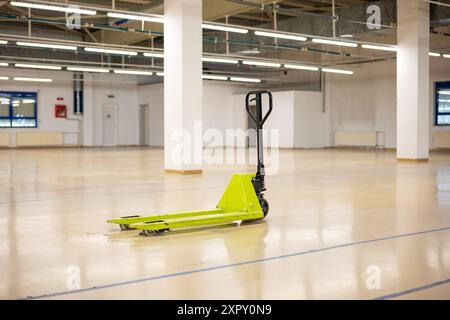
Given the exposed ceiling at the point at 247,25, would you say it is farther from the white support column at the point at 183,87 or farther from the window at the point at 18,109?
the window at the point at 18,109

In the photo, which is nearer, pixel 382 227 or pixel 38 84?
pixel 382 227

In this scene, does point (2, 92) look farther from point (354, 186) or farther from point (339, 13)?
point (354, 186)

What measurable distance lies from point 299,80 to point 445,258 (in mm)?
26954

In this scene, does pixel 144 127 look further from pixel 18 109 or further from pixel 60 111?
pixel 18 109

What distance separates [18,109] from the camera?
2853cm

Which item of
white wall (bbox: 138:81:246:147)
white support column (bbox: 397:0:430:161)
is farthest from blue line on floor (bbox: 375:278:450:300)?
white wall (bbox: 138:81:246:147)

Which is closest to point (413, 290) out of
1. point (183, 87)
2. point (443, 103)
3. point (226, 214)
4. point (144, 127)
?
point (226, 214)

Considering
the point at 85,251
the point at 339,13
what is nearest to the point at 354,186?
the point at 85,251

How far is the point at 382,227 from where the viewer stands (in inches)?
229

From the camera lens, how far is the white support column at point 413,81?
678 inches

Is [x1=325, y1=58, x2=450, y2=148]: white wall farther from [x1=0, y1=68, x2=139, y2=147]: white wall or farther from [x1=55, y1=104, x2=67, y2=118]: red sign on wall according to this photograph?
[x1=55, y1=104, x2=67, y2=118]: red sign on wall

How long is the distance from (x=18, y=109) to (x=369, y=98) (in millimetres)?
16975

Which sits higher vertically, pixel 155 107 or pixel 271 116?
pixel 155 107

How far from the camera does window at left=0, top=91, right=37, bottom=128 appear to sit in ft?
92.2
